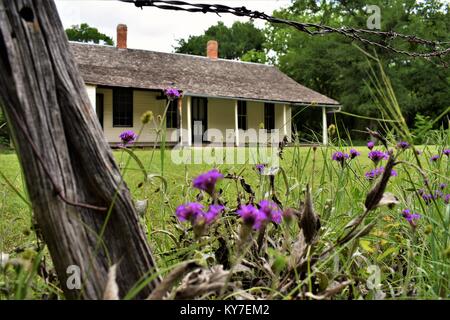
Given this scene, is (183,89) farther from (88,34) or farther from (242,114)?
(88,34)

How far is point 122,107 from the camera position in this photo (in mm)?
19859

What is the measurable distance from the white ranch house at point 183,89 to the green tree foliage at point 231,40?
20.5 m

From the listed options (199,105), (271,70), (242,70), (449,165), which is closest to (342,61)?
(271,70)

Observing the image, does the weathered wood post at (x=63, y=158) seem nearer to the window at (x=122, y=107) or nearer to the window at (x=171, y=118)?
the window at (x=171, y=118)

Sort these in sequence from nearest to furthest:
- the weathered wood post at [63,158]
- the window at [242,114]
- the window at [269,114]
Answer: the weathered wood post at [63,158] → the window at [242,114] → the window at [269,114]

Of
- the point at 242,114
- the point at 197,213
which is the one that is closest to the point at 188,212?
the point at 197,213

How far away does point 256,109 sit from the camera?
78.0 ft

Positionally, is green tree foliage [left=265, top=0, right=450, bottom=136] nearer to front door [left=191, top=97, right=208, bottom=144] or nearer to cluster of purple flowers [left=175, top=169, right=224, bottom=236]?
front door [left=191, top=97, right=208, bottom=144]

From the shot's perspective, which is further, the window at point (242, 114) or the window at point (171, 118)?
the window at point (242, 114)

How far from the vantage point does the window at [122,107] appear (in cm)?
1956

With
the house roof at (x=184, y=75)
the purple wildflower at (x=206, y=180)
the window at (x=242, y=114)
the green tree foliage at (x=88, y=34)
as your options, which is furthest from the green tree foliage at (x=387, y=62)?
the purple wildflower at (x=206, y=180)

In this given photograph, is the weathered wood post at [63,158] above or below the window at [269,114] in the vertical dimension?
below
